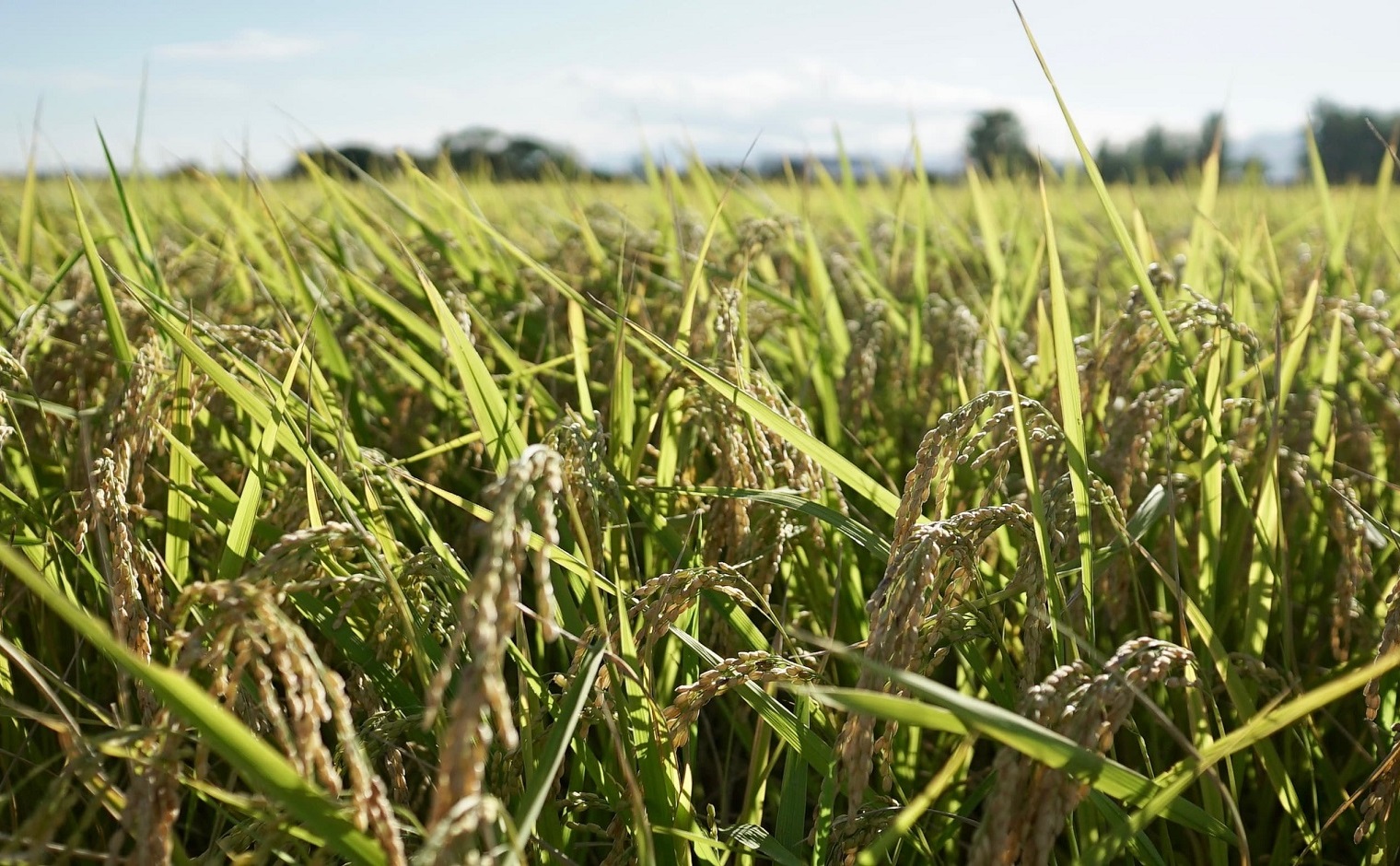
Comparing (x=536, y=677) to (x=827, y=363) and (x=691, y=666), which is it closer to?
(x=691, y=666)

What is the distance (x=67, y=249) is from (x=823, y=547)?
2.37m

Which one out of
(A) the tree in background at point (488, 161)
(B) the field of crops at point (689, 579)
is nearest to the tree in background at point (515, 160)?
(A) the tree in background at point (488, 161)

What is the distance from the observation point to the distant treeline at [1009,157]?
130 inches

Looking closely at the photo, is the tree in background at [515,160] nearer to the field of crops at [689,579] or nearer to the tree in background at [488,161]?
the tree in background at [488,161]

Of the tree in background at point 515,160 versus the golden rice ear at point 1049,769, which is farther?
the tree in background at point 515,160

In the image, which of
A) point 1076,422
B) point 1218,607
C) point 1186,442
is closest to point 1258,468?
point 1186,442

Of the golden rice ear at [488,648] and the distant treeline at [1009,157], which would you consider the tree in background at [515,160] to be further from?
the golden rice ear at [488,648]

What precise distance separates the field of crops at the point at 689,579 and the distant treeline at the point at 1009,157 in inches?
16.9

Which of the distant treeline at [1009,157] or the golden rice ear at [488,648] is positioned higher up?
the distant treeline at [1009,157]

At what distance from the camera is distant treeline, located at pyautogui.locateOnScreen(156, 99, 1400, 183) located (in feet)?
10.9

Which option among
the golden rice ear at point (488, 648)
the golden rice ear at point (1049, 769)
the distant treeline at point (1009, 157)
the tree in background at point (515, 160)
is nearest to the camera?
the golden rice ear at point (488, 648)

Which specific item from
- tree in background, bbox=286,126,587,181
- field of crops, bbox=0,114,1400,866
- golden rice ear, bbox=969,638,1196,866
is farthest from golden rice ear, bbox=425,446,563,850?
tree in background, bbox=286,126,587,181

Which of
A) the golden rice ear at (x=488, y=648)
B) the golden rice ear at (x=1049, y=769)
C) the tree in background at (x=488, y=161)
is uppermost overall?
the tree in background at (x=488, y=161)

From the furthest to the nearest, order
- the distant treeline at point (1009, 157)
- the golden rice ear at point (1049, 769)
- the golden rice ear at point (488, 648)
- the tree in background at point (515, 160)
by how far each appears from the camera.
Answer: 1. the tree in background at point (515, 160)
2. the distant treeline at point (1009, 157)
3. the golden rice ear at point (1049, 769)
4. the golden rice ear at point (488, 648)
